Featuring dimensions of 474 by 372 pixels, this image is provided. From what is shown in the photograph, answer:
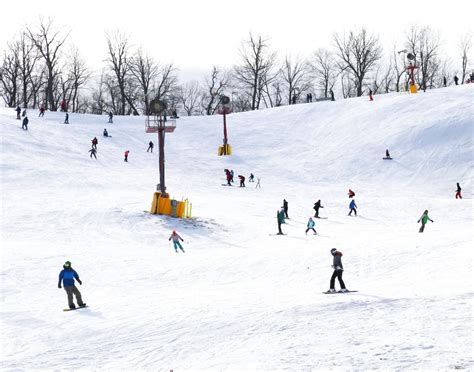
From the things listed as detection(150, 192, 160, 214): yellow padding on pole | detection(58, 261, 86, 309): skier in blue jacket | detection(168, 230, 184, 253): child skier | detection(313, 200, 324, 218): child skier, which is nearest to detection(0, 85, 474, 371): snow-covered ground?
detection(58, 261, 86, 309): skier in blue jacket

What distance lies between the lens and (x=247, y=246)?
2352 centimetres

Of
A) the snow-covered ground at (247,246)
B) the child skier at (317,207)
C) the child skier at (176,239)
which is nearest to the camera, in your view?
the snow-covered ground at (247,246)

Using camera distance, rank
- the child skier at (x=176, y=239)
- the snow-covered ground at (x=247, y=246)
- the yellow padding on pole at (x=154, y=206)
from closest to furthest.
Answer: the snow-covered ground at (x=247, y=246) → the child skier at (x=176, y=239) → the yellow padding on pole at (x=154, y=206)

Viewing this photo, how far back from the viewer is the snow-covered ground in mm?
10617

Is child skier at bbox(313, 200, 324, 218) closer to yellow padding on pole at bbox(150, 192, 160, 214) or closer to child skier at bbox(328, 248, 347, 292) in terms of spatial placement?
yellow padding on pole at bbox(150, 192, 160, 214)

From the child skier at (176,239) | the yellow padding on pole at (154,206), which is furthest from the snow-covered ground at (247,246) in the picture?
the child skier at (176,239)

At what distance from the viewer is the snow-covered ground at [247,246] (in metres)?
10.6

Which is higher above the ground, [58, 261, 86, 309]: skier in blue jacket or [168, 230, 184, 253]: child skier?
[168, 230, 184, 253]: child skier

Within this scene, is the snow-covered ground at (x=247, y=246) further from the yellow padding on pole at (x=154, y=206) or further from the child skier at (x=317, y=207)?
the yellow padding on pole at (x=154, y=206)

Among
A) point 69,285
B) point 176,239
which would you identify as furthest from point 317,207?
point 69,285

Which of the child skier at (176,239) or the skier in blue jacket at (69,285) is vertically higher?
the child skier at (176,239)

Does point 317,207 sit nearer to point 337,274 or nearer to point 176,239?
point 176,239

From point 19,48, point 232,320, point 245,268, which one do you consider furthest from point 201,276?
point 19,48

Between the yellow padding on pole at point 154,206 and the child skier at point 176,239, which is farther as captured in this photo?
the yellow padding on pole at point 154,206
